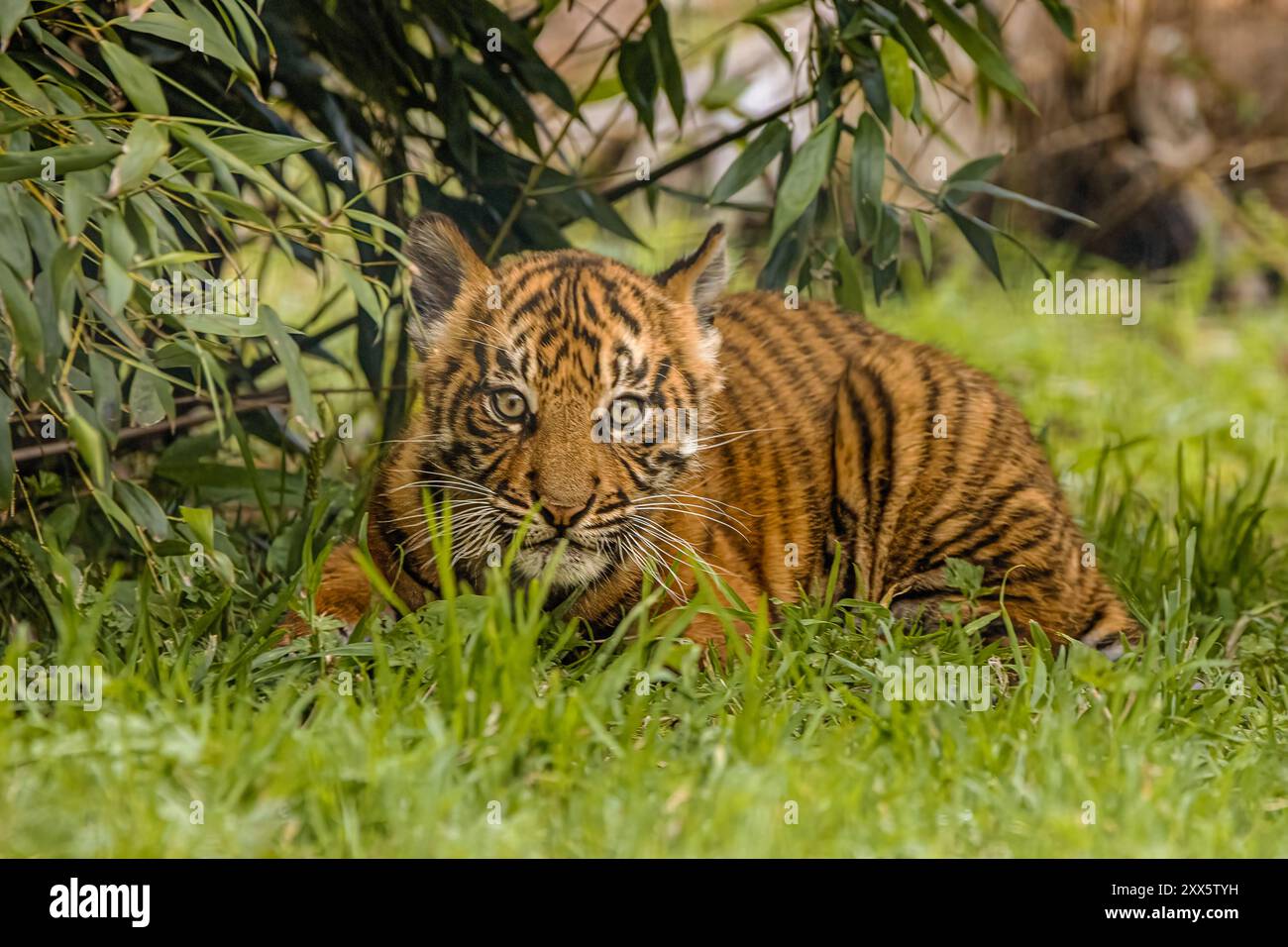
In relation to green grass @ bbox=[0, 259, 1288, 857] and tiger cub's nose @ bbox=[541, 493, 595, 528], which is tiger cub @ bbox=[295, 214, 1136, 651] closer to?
tiger cub's nose @ bbox=[541, 493, 595, 528]

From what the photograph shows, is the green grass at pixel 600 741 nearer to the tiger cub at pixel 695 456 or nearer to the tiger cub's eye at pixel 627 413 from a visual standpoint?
the tiger cub at pixel 695 456

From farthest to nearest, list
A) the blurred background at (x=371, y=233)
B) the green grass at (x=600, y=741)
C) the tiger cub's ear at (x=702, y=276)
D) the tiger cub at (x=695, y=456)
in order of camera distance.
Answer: the tiger cub's ear at (x=702, y=276) < the tiger cub at (x=695, y=456) < the blurred background at (x=371, y=233) < the green grass at (x=600, y=741)

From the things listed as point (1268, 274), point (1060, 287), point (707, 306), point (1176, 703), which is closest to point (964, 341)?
point (1060, 287)

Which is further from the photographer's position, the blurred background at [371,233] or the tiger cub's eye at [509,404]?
the tiger cub's eye at [509,404]

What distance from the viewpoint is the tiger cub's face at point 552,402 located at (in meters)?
3.41

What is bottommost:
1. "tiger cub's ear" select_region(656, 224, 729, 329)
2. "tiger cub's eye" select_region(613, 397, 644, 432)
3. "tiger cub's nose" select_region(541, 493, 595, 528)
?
"tiger cub's nose" select_region(541, 493, 595, 528)

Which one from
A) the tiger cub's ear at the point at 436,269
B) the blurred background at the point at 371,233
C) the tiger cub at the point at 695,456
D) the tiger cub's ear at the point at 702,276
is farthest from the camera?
the tiger cub's ear at the point at 702,276

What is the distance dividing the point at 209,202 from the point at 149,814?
1162mm

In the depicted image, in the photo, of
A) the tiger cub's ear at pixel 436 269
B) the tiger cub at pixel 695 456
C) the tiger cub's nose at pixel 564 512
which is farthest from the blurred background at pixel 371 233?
the tiger cub's nose at pixel 564 512

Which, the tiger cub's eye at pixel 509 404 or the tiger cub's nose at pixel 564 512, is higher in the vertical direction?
the tiger cub's eye at pixel 509 404

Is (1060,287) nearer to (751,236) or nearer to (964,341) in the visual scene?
(964,341)

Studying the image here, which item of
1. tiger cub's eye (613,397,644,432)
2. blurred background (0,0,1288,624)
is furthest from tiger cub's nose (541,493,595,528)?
blurred background (0,0,1288,624)

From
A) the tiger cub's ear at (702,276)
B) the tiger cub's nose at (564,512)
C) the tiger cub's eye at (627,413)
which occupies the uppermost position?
the tiger cub's ear at (702,276)

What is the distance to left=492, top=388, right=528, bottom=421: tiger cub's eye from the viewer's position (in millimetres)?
3455
